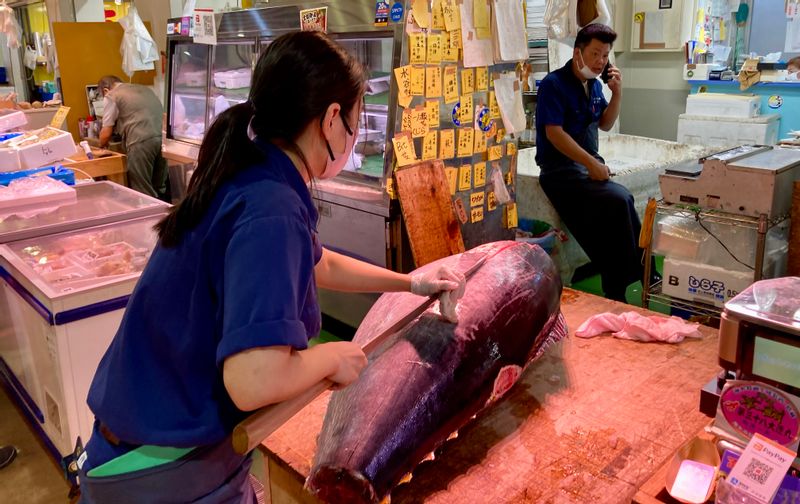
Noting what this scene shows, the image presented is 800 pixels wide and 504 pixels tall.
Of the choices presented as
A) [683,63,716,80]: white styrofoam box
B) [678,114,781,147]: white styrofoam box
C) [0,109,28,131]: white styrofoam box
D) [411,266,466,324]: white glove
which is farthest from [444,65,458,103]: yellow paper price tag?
[683,63,716,80]: white styrofoam box

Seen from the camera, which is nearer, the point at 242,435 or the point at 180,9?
the point at 242,435

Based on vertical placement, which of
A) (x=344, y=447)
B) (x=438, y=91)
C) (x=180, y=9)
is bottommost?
(x=344, y=447)

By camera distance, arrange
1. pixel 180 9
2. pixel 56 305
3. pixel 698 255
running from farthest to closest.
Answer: pixel 180 9
pixel 698 255
pixel 56 305

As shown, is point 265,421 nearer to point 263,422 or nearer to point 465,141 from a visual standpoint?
point 263,422

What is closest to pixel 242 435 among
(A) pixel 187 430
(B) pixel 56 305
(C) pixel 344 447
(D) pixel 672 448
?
(A) pixel 187 430

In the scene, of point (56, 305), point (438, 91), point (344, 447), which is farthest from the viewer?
point (438, 91)

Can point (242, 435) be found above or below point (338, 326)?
above

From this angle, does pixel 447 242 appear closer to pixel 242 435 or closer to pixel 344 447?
pixel 344 447

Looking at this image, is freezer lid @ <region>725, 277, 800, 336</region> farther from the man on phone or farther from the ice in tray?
the man on phone

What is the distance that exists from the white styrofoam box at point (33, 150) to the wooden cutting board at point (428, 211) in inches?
98.5

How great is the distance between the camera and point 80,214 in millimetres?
3670

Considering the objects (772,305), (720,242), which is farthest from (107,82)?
(772,305)

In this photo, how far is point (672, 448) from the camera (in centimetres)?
196

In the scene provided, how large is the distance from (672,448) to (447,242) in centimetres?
205
